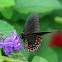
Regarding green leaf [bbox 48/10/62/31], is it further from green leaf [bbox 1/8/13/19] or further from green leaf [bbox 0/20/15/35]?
green leaf [bbox 0/20/15/35]

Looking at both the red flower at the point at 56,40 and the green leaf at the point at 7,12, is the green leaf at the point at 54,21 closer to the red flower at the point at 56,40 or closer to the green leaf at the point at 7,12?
the red flower at the point at 56,40

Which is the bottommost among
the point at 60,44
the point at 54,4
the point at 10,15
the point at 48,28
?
the point at 60,44

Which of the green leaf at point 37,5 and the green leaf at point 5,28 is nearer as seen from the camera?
the green leaf at point 5,28

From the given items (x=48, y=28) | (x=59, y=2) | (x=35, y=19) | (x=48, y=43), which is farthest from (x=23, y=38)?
(x=59, y=2)

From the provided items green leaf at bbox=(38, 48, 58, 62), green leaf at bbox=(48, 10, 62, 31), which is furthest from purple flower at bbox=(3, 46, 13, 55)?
green leaf at bbox=(48, 10, 62, 31)

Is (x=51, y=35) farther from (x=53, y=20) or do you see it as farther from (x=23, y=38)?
(x=23, y=38)

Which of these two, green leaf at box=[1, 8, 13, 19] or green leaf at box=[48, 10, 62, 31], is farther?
green leaf at box=[48, 10, 62, 31]

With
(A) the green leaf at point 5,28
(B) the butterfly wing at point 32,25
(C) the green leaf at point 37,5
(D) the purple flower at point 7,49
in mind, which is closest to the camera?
(D) the purple flower at point 7,49

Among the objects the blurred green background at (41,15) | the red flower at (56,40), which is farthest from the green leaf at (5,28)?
the red flower at (56,40)

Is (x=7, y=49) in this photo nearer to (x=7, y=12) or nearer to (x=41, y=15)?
(x=7, y=12)
